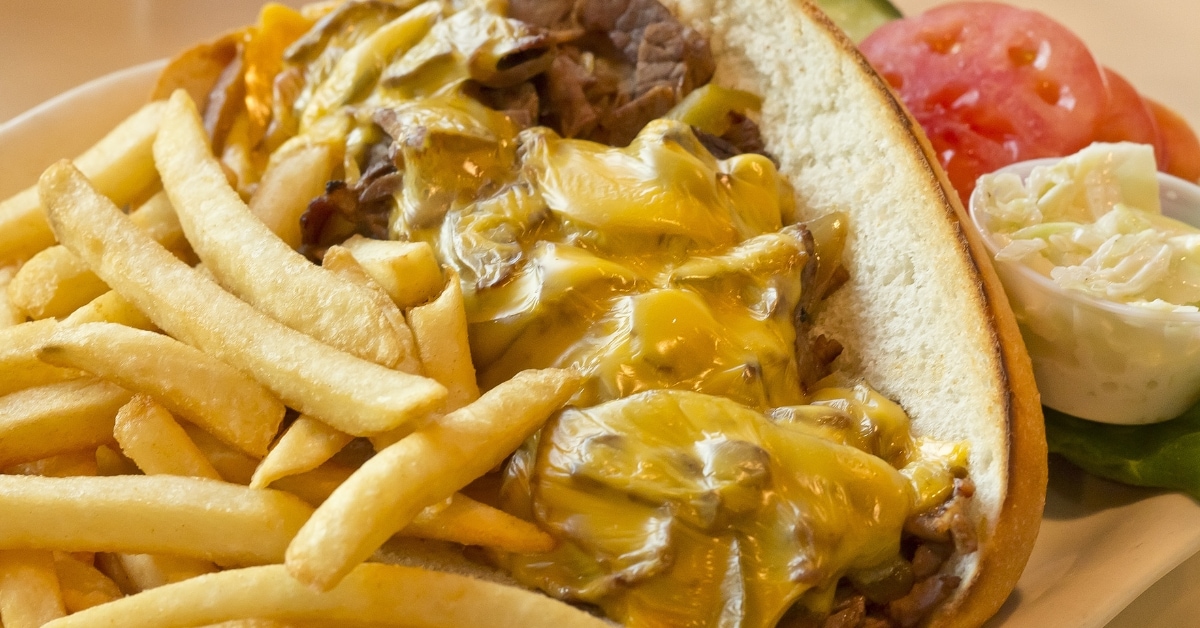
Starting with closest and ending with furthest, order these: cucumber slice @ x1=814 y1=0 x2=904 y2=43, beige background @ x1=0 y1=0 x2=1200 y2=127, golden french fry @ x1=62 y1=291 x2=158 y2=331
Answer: golden french fry @ x1=62 y1=291 x2=158 y2=331 < cucumber slice @ x1=814 y1=0 x2=904 y2=43 < beige background @ x1=0 y1=0 x2=1200 y2=127

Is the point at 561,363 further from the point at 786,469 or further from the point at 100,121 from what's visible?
the point at 100,121

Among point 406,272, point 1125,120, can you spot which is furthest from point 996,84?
point 406,272

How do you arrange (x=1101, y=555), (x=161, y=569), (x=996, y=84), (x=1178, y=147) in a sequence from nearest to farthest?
(x=161, y=569) < (x=1101, y=555) < (x=996, y=84) < (x=1178, y=147)

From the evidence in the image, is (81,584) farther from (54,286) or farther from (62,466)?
(54,286)

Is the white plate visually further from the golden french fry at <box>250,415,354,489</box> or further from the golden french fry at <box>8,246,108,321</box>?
the golden french fry at <box>8,246,108,321</box>

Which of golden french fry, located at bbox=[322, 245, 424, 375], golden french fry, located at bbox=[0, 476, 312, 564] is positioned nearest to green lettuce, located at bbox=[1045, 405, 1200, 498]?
golden french fry, located at bbox=[322, 245, 424, 375]

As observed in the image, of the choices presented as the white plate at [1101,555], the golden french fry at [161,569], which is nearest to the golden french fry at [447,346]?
the golden french fry at [161,569]

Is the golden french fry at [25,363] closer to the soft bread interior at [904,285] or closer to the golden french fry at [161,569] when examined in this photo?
the golden french fry at [161,569]
